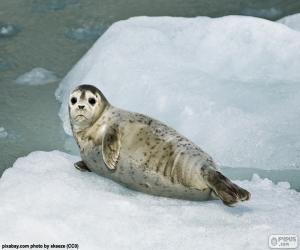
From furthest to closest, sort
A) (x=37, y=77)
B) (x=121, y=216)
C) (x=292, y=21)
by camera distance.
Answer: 1. (x=292, y=21)
2. (x=37, y=77)
3. (x=121, y=216)

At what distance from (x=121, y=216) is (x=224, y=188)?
0.47 metres

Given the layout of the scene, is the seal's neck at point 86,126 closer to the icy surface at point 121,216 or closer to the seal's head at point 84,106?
the seal's head at point 84,106

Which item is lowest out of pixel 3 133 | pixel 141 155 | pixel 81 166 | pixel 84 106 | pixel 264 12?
pixel 264 12

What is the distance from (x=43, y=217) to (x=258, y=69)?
8.07 feet

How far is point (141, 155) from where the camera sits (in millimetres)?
3691

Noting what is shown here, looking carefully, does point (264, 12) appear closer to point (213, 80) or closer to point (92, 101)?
point (213, 80)

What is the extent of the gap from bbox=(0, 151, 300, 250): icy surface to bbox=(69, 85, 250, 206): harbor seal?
0.21 ft

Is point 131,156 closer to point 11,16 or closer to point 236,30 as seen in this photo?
point 236,30

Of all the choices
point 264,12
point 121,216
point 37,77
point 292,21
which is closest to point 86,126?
point 121,216

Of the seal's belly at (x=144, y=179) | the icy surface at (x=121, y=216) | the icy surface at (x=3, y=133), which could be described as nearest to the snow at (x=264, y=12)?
the icy surface at (x=3, y=133)

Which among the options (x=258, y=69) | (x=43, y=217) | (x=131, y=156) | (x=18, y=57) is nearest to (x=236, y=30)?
(x=258, y=69)

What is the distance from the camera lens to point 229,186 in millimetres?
3312

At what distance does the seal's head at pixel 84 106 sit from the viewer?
153 inches

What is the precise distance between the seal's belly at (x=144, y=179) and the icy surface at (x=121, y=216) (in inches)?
1.6
